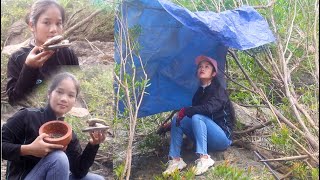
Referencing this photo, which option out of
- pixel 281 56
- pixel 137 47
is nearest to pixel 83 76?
pixel 137 47

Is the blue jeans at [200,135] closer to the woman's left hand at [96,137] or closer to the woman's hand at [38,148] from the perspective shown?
the woman's left hand at [96,137]

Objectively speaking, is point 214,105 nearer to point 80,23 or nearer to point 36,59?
point 80,23

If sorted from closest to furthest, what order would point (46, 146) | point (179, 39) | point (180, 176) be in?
1. point (46, 146)
2. point (180, 176)
3. point (179, 39)

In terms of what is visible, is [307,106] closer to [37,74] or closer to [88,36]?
[88,36]

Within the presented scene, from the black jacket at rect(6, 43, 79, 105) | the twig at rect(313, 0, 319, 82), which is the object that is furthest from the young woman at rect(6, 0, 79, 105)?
the twig at rect(313, 0, 319, 82)

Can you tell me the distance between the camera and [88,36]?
269 cm

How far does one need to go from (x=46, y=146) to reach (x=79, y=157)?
183mm

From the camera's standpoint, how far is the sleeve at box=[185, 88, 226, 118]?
110 inches

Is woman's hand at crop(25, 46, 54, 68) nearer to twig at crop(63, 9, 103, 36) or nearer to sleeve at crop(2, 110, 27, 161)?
sleeve at crop(2, 110, 27, 161)

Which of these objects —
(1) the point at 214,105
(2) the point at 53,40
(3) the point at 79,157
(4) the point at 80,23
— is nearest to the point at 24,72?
(2) the point at 53,40

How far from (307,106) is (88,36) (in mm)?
1201

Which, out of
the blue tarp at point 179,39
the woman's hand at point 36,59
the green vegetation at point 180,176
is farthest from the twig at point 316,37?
the woman's hand at point 36,59

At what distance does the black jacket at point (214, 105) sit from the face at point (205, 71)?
50 mm

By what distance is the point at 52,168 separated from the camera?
6.16 ft
